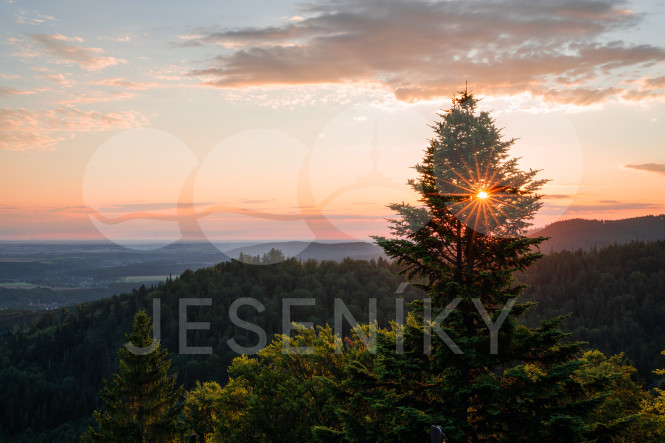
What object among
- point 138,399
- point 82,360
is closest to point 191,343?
point 82,360

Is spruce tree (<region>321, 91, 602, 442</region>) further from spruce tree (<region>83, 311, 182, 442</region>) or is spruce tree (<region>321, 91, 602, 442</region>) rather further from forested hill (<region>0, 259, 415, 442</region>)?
forested hill (<region>0, 259, 415, 442</region>)

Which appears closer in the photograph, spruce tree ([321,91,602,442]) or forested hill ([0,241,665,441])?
spruce tree ([321,91,602,442])

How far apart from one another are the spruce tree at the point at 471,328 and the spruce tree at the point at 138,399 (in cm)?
1776

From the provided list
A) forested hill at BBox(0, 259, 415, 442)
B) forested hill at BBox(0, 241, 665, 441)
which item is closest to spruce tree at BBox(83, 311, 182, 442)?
forested hill at BBox(0, 259, 415, 442)

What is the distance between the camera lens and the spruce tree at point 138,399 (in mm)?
30000

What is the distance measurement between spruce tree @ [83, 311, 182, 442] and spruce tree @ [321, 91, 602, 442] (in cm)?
1776

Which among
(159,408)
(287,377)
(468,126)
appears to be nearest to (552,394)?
(468,126)

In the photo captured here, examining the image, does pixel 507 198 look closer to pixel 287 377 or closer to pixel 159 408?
pixel 287 377

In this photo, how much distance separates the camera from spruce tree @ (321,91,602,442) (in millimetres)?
14625

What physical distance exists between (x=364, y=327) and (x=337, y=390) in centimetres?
1116

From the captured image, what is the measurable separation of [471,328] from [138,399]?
79.7 feet

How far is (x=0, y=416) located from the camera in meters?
146

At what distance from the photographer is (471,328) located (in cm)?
1603

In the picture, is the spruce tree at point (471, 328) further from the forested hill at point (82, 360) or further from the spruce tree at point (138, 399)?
the forested hill at point (82, 360)
